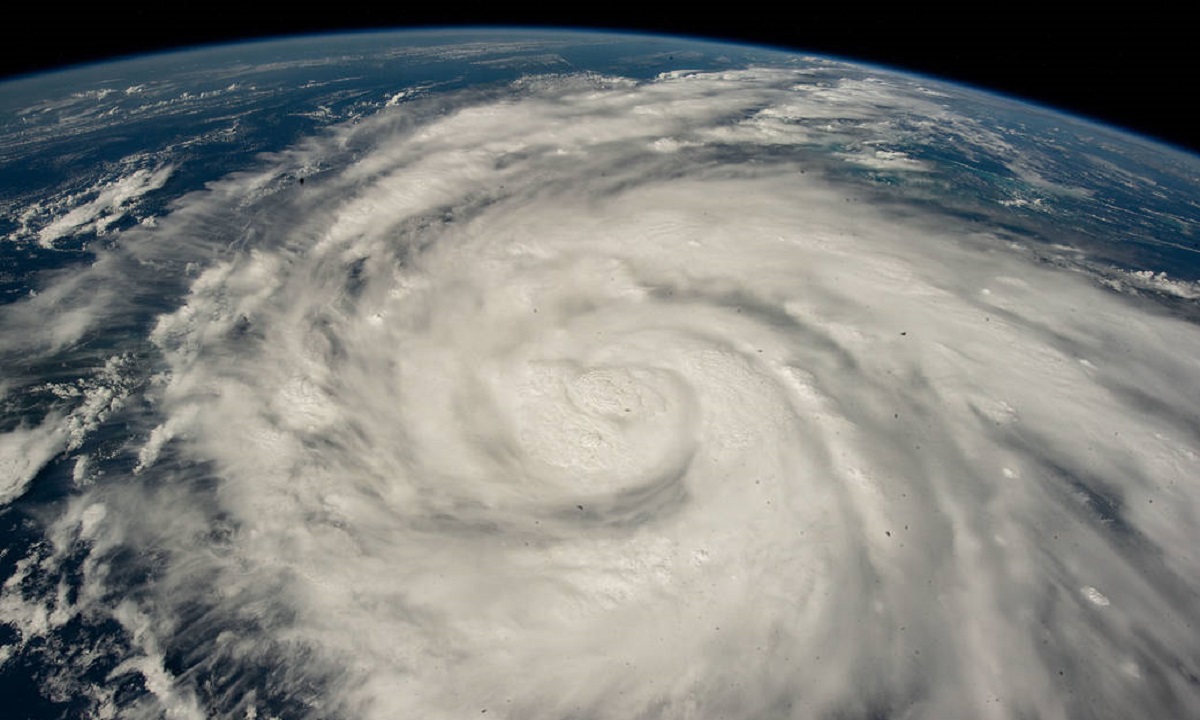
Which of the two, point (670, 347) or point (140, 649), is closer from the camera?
point (140, 649)

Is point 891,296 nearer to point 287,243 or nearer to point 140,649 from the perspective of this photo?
point 140,649

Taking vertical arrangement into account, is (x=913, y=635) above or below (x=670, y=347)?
below

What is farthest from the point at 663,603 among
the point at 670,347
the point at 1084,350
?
the point at 1084,350

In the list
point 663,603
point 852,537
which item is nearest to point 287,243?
point 663,603

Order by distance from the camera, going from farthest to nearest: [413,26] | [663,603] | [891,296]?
[413,26], [891,296], [663,603]

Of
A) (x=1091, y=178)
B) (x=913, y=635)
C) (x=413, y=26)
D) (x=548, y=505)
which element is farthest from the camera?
(x=413, y=26)

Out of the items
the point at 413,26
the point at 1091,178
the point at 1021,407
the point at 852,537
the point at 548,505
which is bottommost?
the point at 548,505
